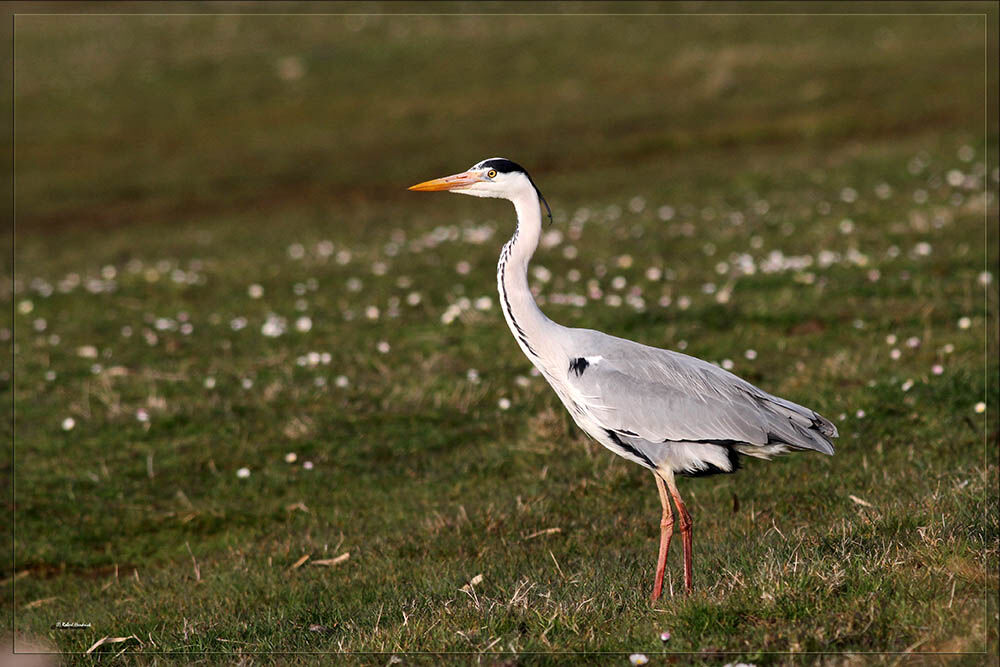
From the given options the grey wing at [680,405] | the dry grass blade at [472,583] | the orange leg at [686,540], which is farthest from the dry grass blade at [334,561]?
the orange leg at [686,540]

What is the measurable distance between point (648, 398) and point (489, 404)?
4270 millimetres

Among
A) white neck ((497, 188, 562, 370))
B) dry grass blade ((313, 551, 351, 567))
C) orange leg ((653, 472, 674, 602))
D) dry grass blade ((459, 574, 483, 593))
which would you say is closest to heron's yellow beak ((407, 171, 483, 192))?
white neck ((497, 188, 562, 370))

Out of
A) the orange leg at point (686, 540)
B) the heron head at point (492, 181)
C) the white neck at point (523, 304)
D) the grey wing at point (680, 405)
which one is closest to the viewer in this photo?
the orange leg at point (686, 540)

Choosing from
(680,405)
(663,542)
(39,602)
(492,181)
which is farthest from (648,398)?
(39,602)

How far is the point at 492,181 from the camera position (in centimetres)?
742

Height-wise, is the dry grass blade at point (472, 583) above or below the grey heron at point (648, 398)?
below

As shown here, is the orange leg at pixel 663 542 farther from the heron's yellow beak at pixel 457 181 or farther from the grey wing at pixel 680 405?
the heron's yellow beak at pixel 457 181

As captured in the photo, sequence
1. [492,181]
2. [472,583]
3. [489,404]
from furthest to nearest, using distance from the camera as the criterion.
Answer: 1. [489,404]
2. [492,181]
3. [472,583]

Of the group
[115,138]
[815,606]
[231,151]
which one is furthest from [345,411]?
[115,138]

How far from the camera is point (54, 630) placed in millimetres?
7285

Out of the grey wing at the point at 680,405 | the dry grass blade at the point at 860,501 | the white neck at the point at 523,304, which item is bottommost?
the dry grass blade at the point at 860,501

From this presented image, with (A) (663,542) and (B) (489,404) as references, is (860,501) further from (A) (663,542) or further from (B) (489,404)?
(B) (489,404)

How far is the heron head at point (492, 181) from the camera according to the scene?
7352 millimetres

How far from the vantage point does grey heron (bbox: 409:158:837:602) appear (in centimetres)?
705
